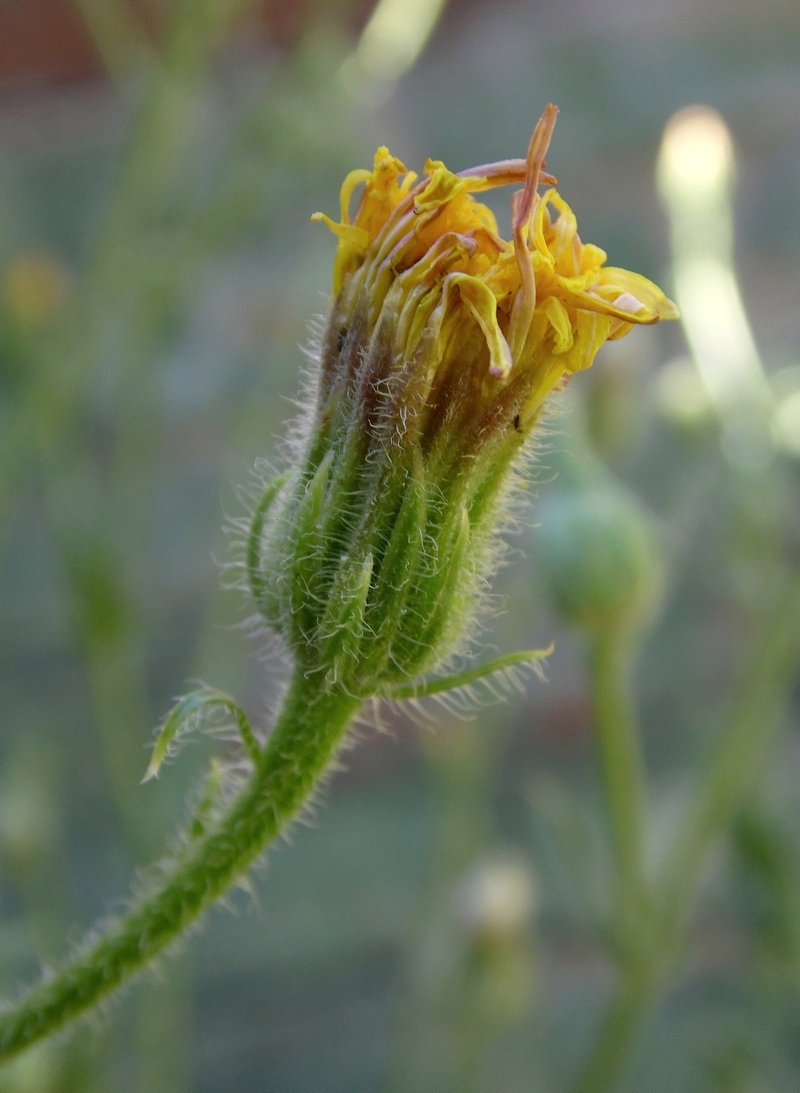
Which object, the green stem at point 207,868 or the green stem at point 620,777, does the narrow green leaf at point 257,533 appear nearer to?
the green stem at point 207,868

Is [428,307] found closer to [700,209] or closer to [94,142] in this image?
[700,209]

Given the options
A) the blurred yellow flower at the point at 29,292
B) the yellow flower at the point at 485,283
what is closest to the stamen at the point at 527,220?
the yellow flower at the point at 485,283

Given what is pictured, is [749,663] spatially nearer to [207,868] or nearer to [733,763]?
[733,763]

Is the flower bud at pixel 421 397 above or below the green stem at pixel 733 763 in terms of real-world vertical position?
above

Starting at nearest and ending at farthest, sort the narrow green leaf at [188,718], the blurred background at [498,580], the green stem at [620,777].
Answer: the narrow green leaf at [188,718]
the green stem at [620,777]
the blurred background at [498,580]

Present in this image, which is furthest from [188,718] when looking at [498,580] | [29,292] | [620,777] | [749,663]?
[498,580]

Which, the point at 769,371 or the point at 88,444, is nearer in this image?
the point at 769,371

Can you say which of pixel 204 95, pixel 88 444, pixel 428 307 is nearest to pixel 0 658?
pixel 88 444
